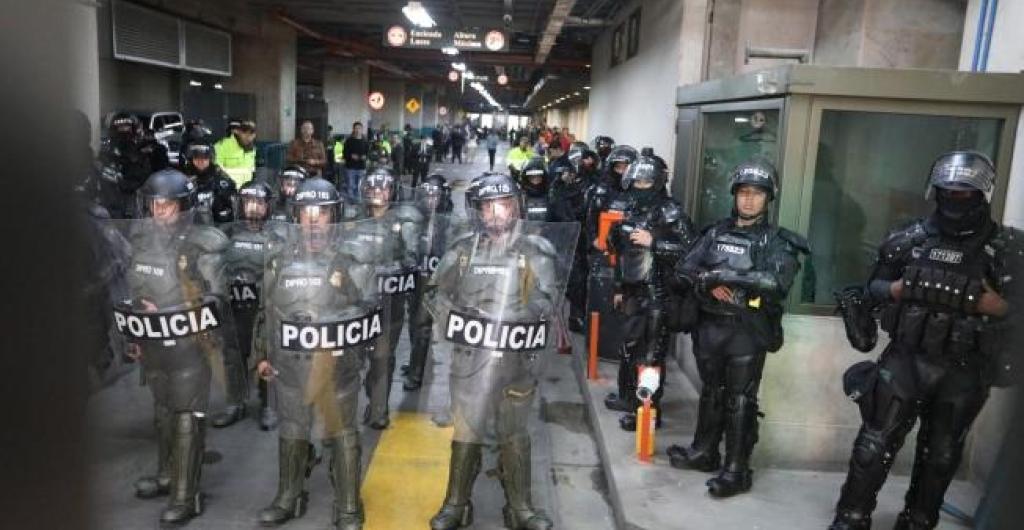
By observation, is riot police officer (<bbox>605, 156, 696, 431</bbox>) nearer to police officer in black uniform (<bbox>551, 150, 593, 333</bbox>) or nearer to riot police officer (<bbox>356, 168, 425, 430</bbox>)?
riot police officer (<bbox>356, 168, 425, 430</bbox>)

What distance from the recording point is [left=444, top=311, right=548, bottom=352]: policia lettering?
13.8 feet

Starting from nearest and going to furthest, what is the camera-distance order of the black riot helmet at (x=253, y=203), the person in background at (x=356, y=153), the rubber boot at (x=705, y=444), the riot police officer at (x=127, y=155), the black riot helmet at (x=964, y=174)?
the black riot helmet at (x=964, y=174), the rubber boot at (x=705, y=444), the black riot helmet at (x=253, y=203), the riot police officer at (x=127, y=155), the person in background at (x=356, y=153)

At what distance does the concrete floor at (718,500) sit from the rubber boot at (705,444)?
0.06m

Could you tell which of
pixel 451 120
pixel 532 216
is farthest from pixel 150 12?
pixel 451 120

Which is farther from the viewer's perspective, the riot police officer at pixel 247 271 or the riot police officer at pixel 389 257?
the riot police officer at pixel 247 271

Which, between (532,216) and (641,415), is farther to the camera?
(532,216)

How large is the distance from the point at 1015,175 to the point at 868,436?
1901 mm

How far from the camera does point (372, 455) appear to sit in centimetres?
568

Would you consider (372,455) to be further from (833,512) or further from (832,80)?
(832,80)

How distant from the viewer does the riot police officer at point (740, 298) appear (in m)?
4.52

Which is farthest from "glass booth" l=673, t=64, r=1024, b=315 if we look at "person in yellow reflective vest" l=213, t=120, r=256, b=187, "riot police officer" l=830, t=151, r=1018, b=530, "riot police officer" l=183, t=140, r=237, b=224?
"person in yellow reflective vest" l=213, t=120, r=256, b=187

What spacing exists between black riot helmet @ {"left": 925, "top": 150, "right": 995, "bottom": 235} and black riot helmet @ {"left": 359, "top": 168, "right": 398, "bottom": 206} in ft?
13.7

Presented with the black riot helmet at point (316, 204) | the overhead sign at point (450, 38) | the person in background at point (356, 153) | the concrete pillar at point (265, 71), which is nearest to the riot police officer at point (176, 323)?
the black riot helmet at point (316, 204)

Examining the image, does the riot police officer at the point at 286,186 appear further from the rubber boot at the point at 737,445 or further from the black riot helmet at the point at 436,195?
the rubber boot at the point at 737,445
